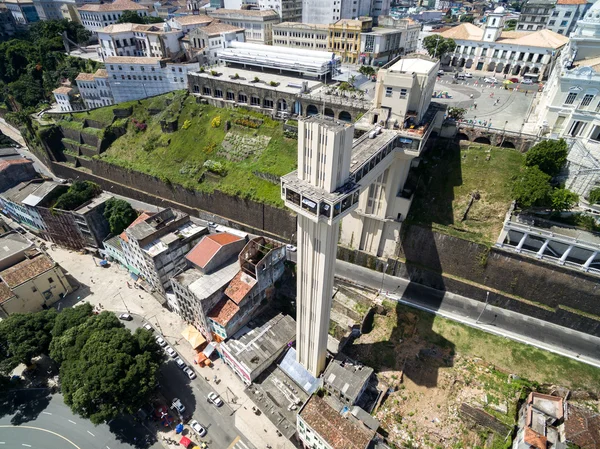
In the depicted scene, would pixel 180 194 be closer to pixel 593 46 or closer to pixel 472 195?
pixel 472 195

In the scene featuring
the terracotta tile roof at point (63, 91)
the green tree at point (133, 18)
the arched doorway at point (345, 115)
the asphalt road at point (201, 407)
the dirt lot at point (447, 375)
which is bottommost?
the asphalt road at point (201, 407)

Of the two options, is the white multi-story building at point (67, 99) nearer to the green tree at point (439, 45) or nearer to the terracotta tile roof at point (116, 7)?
the terracotta tile roof at point (116, 7)

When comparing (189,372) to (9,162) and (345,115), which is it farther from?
(9,162)

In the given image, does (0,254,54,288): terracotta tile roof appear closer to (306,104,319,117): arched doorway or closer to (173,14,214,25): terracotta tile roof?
(306,104,319,117): arched doorway

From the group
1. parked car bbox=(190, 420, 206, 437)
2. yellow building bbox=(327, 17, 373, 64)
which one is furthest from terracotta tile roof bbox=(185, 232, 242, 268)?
yellow building bbox=(327, 17, 373, 64)

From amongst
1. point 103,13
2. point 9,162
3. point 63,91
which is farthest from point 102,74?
point 103,13

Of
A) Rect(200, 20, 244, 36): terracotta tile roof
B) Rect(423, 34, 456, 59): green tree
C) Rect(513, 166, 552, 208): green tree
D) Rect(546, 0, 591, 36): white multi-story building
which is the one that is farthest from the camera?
Rect(546, 0, 591, 36): white multi-story building

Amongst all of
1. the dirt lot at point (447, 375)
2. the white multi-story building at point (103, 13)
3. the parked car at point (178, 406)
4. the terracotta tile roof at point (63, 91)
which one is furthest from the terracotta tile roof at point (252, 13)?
the parked car at point (178, 406)
